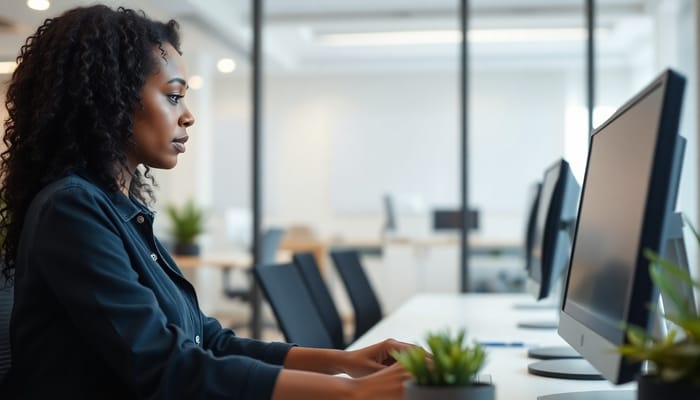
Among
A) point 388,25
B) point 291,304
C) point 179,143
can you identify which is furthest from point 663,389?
point 388,25

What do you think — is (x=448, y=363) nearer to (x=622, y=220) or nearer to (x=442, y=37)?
(x=622, y=220)

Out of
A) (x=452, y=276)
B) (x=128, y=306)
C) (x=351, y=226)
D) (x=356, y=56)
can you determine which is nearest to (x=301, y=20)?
(x=356, y=56)

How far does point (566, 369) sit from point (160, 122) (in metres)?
0.87

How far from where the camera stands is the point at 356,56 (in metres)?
9.29

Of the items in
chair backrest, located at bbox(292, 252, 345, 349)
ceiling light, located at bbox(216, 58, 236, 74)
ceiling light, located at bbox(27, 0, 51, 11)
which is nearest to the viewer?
chair backrest, located at bbox(292, 252, 345, 349)

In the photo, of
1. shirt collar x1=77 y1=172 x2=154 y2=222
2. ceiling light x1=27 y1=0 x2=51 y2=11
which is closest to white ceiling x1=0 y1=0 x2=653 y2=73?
ceiling light x1=27 y1=0 x2=51 y2=11

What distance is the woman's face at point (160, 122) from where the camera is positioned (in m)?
1.48

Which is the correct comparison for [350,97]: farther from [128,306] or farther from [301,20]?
[128,306]

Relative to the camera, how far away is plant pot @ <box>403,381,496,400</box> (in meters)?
0.92

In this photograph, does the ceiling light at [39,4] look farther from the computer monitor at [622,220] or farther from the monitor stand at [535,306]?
the computer monitor at [622,220]

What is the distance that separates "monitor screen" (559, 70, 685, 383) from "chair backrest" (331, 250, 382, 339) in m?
1.87

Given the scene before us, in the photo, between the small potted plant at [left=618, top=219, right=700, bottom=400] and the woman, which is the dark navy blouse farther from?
the small potted plant at [left=618, top=219, right=700, bottom=400]

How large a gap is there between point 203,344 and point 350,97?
841cm

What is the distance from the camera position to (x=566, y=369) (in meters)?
1.68
